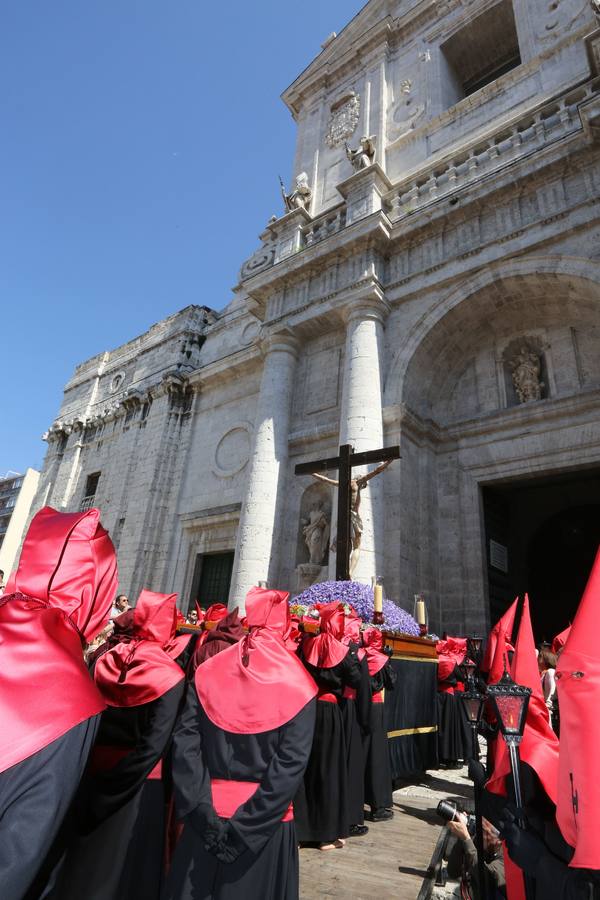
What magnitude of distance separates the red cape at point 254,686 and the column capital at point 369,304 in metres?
9.36

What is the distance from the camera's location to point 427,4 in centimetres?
1504

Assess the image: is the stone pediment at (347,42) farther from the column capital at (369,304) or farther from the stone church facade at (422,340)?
the column capital at (369,304)

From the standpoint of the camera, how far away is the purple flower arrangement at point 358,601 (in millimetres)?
6824

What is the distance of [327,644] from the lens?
4.20 m

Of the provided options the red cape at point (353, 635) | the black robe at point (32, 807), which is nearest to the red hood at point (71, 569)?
the black robe at point (32, 807)

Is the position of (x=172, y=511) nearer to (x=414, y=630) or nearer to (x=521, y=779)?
(x=414, y=630)

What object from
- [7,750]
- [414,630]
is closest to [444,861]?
[7,750]

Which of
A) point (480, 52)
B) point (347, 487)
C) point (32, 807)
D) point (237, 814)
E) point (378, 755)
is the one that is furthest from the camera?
point (480, 52)

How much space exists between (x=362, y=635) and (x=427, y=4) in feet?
60.3

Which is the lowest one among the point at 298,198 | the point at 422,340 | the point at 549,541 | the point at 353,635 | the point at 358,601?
the point at 353,635

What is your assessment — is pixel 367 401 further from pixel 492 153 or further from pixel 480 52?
pixel 480 52

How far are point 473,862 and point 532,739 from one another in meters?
1.01

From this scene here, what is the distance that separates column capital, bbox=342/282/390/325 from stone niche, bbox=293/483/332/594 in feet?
12.7

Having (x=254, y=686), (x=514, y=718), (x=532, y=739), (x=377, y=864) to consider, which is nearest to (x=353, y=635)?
(x=377, y=864)
